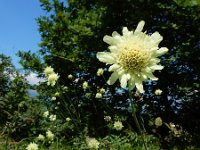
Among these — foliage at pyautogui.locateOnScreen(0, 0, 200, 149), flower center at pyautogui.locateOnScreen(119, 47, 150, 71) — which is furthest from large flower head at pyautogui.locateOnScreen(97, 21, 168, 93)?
foliage at pyautogui.locateOnScreen(0, 0, 200, 149)

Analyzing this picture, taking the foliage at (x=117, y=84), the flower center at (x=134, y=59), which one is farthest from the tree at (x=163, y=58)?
the flower center at (x=134, y=59)

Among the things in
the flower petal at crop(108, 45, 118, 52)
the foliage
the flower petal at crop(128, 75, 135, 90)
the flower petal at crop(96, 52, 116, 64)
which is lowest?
the flower petal at crop(128, 75, 135, 90)

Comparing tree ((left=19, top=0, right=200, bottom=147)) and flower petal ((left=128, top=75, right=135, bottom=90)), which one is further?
tree ((left=19, top=0, right=200, bottom=147))

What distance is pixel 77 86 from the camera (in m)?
9.45

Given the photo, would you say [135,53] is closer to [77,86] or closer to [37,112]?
[37,112]

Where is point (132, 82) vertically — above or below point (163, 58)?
below

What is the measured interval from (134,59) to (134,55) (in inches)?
1.6

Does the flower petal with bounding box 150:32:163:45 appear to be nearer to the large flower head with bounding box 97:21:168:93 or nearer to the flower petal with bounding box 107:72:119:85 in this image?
the large flower head with bounding box 97:21:168:93

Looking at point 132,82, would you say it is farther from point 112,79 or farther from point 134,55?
point 134,55

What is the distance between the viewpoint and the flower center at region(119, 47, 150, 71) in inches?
71.2

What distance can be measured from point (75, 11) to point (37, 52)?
1.49 m

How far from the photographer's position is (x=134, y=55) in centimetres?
190

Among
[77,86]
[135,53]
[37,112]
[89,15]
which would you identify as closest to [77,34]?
[89,15]

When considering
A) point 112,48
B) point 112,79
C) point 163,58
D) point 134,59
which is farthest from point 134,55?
point 163,58
